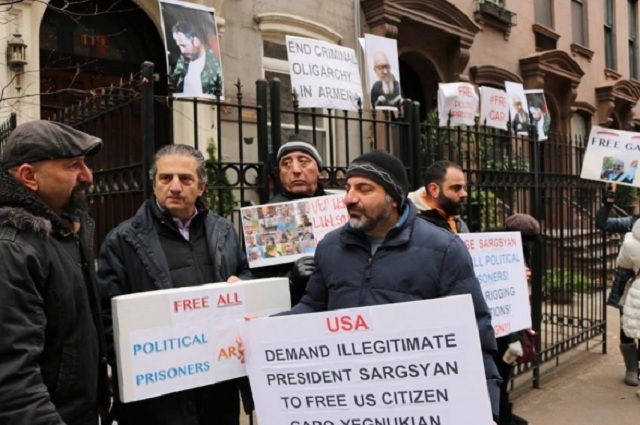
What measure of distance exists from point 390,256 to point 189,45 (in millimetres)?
2598

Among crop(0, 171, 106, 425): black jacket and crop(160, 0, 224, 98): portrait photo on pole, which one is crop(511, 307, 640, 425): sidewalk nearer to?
crop(160, 0, 224, 98): portrait photo on pole

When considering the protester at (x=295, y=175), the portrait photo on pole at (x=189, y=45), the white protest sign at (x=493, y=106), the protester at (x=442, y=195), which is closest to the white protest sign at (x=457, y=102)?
the white protest sign at (x=493, y=106)

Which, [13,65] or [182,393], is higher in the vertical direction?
[13,65]

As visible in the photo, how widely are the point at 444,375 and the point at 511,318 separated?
2.15 meters

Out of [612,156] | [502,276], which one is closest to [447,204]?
[502,276]

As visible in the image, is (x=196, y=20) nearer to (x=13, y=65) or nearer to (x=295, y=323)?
(x=295, y=323)

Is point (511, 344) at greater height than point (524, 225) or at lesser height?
lesser

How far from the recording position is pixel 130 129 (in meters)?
3.86

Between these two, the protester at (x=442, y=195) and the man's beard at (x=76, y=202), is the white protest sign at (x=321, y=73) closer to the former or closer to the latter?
the protester at (x=442, y=195)

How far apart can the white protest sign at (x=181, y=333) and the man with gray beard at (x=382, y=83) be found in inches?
145

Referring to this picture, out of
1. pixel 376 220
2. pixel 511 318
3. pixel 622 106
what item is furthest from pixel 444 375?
pixel 622 106

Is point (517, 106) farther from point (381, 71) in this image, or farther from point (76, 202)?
point (76, 202)

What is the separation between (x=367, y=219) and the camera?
2.53 m

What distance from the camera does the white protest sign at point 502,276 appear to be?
408cm
